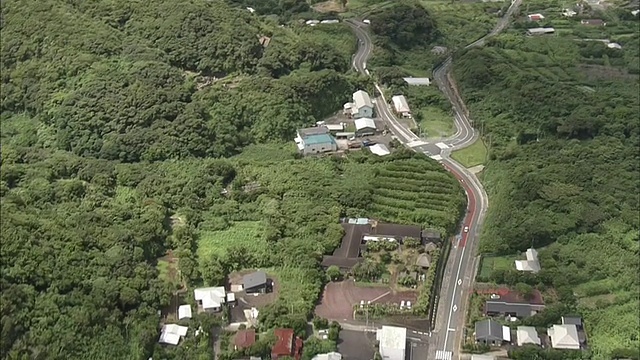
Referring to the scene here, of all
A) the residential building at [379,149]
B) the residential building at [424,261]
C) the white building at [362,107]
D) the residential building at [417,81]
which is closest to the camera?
the residential building at [424,261]

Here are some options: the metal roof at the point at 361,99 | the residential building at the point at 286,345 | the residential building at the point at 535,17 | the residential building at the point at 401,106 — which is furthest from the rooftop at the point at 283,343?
the residential building at the point at 535,17

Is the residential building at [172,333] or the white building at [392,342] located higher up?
the white building at [392,342]

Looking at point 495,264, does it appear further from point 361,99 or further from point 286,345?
point 361,99

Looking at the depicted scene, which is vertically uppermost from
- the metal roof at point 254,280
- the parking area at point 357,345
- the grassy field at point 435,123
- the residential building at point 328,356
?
the metal roof at point 254,280

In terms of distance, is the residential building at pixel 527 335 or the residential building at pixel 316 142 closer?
the residential building at pixel 527 335

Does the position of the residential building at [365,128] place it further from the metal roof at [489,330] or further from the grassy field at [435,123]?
the metal roof at [489,330]

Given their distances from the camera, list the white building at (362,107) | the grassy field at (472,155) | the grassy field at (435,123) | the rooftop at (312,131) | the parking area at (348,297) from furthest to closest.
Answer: the white building at (362,107)
the grassy field at (435,123)
the rooftop at (312,131)
the grassy field at (472,155)
the parking area at (348,297)

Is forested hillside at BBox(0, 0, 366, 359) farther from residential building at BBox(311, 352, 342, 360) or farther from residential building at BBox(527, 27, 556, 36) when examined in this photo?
residential building at BBox(527, 27, 556, 36)

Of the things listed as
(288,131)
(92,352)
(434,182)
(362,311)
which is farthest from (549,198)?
(92,352)

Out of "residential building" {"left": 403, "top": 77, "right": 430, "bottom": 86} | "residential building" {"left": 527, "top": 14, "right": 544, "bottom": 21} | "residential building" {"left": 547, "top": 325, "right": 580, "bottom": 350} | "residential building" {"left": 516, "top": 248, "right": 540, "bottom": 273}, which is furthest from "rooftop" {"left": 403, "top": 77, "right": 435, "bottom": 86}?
"residential building" {"left": 547, "top": 325, "right": 580, "bottom": 350}
